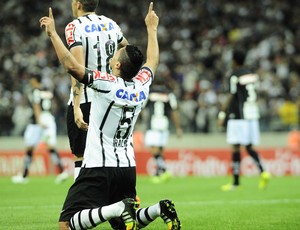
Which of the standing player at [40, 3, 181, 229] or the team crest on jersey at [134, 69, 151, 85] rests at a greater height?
the team crest on jersey at [134, 69, 151, 85]

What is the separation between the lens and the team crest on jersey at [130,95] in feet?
23.8

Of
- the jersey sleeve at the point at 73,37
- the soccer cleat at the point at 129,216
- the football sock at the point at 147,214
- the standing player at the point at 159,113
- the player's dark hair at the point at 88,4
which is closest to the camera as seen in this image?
the soccer cleat at the point at 129,216

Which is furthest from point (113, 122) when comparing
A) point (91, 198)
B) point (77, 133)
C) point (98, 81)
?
point (77, 133)

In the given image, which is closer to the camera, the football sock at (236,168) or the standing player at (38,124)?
the football sock at (236,168)

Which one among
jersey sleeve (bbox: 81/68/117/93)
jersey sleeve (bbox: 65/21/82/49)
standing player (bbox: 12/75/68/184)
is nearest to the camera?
jersey sleeve (bbox: 81/68/117/93)

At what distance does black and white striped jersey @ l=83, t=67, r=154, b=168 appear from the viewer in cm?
725

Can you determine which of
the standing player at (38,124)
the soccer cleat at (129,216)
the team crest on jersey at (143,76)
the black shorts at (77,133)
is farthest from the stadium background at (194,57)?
the soccer cleat at (129,216)

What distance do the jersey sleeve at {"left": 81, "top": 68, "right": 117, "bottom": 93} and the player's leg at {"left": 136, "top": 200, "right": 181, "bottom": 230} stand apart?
3.96 ft

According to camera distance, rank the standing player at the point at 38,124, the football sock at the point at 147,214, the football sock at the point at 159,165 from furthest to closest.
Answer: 1. the football sock at the point at 159,165
2. the standing player at the point at 38,124
3. the football sock at the point at 147,214

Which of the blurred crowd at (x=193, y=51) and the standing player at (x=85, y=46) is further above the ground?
the blurred crowd at (x=193, y=51)

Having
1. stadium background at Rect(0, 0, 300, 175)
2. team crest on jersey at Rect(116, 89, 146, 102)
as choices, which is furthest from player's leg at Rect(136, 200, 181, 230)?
stadium background at Rect(0, 0, 300, 175)

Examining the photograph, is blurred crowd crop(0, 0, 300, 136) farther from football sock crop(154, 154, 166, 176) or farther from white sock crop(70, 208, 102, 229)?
white sock crop(70, 208, 102, 229)

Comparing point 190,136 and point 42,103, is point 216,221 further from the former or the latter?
point 190,136

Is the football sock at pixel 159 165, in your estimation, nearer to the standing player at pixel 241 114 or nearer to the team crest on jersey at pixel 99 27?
the standing player at pixel 241 114
